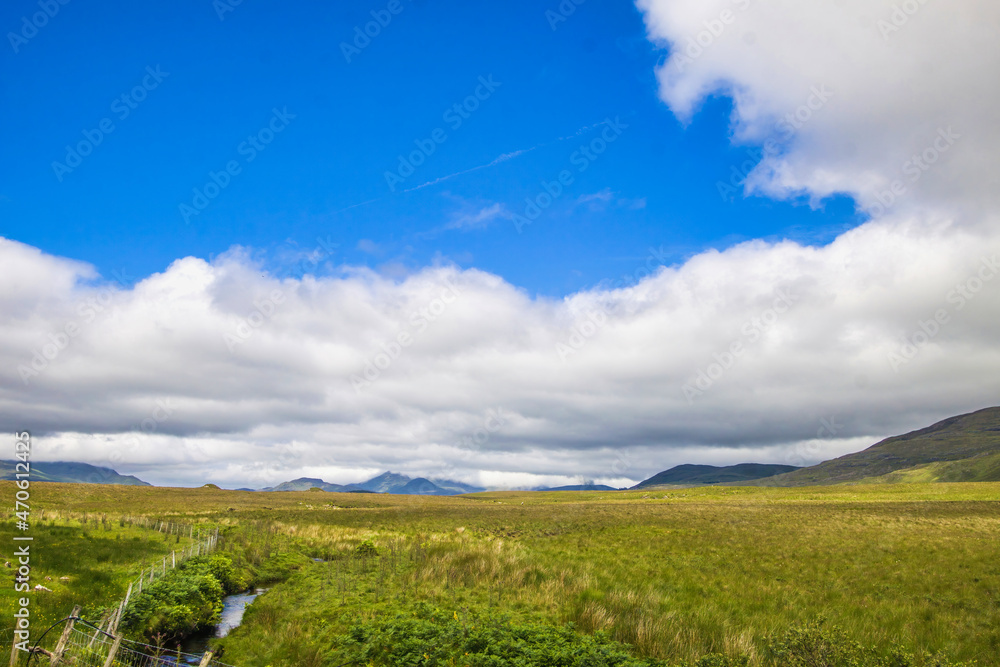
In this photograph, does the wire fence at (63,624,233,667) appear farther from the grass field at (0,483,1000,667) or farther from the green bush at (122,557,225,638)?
the grass field at (0,483,1000,667)

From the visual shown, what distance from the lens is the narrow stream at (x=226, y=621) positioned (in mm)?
15422

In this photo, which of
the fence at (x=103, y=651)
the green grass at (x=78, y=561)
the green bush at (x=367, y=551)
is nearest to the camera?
the fence at (x=103, y=651)

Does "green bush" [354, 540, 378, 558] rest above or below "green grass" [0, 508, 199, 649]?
below

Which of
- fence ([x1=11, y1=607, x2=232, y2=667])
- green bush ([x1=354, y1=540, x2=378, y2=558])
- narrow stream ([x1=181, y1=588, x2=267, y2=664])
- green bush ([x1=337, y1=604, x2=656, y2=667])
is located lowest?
narrow stream ([x1=181, y1=588, x2=267, y2=664])

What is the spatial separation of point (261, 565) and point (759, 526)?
36668 mm

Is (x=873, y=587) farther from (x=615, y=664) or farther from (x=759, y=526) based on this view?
(x=759, y=526)

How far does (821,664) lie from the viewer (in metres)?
10.3

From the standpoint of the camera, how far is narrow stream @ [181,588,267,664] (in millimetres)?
15422

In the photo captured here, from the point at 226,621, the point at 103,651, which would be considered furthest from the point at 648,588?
the point at 103,651

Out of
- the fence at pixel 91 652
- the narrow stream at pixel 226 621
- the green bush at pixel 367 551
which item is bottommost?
the narrow stream at pixel 226 621

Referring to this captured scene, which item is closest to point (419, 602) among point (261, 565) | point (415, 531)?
point (261, 565)

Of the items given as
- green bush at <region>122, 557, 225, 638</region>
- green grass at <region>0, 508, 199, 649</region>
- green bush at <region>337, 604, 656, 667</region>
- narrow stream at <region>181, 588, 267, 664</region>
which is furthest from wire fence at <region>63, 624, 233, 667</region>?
green bush at <region>337, 604, 656, 667</region>

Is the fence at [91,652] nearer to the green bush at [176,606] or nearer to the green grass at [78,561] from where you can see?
the green bush at [176,606]

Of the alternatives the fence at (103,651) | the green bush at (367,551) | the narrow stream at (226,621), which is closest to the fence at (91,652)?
the fence at (103,651)
